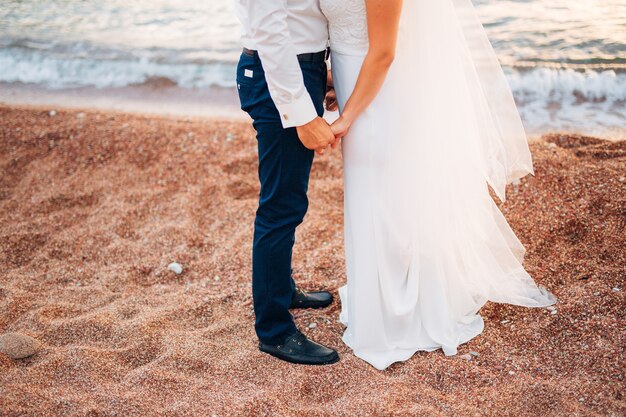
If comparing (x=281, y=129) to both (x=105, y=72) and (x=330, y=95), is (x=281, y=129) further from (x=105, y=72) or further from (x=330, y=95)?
(x=105, y=72)

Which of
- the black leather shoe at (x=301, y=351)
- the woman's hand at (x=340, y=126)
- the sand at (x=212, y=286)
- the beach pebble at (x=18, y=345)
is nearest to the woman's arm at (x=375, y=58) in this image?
the woman's hand at (x=340, y=126)

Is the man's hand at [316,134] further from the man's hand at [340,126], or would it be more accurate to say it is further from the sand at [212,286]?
the sand at [212,286]

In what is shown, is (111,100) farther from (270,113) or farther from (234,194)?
(270,113)

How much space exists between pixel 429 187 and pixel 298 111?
0.74 m

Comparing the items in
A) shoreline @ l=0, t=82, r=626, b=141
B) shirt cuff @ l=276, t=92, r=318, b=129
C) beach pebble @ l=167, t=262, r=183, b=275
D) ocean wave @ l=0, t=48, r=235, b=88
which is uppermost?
shirt cuff @ l=276, t=92, r=318, b=129

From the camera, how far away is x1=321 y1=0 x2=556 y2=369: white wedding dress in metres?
2.47

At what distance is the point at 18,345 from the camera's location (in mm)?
2703

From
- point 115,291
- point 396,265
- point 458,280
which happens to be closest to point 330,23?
point 396,265

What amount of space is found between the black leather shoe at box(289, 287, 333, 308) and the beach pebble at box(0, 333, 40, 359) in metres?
1.19

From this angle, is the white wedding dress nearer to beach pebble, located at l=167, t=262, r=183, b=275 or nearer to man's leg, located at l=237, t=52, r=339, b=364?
man's leg, located at l=237, t=52, r=339, b=364

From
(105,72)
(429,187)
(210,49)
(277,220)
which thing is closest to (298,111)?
(277,220)

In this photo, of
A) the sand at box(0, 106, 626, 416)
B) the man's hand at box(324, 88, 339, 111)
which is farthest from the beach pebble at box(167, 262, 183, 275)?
the man's hand at box(324, 88, 339, 111)

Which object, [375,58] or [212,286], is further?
[212,286]

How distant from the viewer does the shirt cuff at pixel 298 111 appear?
2.21 m
